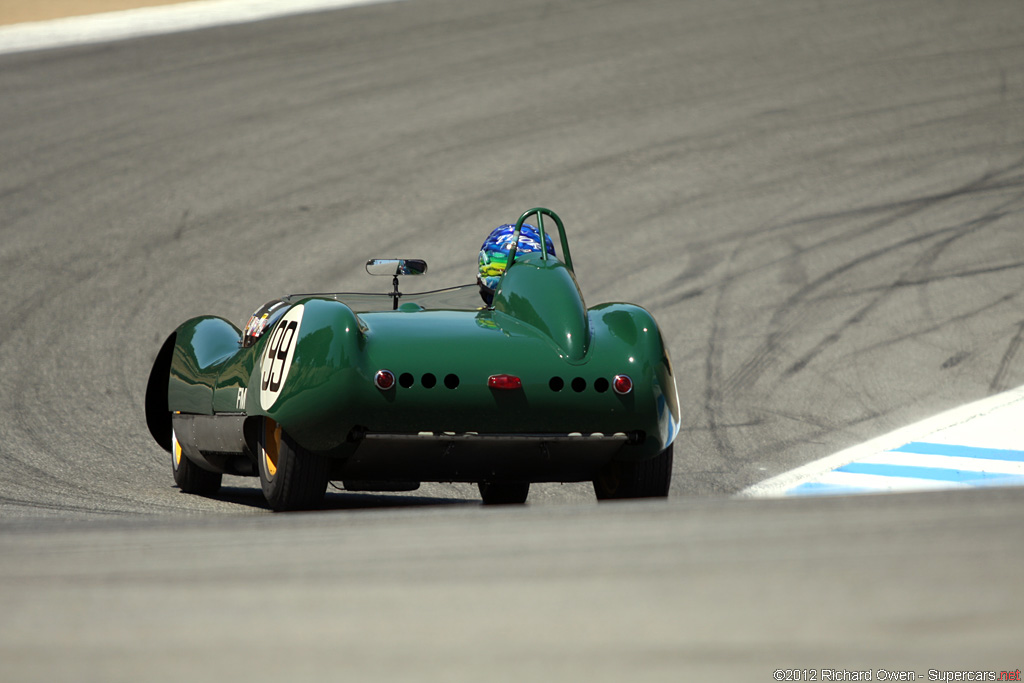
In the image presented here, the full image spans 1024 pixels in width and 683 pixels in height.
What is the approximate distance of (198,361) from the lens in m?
6.31

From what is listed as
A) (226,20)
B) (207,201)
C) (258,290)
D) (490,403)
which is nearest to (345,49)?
(226,20)

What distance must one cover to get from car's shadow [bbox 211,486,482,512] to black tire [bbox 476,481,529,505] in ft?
0.29

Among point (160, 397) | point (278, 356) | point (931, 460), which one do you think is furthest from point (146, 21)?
point (278, 356)

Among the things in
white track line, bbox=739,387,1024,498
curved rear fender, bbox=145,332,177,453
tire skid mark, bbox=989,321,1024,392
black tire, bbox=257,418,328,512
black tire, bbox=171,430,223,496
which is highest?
black tire, bbox=257,418,328,512

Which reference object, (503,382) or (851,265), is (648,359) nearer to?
(503,382)

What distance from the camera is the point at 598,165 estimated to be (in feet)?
47.2

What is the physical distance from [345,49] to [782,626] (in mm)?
17384

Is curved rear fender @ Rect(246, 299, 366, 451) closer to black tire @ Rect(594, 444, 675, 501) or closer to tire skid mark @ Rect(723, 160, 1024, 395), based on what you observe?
black tire @ Rect(594, 444, 675, 501)

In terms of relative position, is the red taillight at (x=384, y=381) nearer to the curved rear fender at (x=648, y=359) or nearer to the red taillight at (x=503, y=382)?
the red taillight at (x=503, y=382)

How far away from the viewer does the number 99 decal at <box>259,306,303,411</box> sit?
4969 mm

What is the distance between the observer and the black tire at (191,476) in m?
6.67

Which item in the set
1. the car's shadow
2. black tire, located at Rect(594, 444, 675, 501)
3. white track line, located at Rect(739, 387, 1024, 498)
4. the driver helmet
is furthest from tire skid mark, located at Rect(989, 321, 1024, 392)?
black tire, located at Rect(594, 444, 675, 501)

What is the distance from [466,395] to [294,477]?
0.77 metres

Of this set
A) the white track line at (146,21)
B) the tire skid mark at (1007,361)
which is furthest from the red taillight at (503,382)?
the white track line at (146,21)
